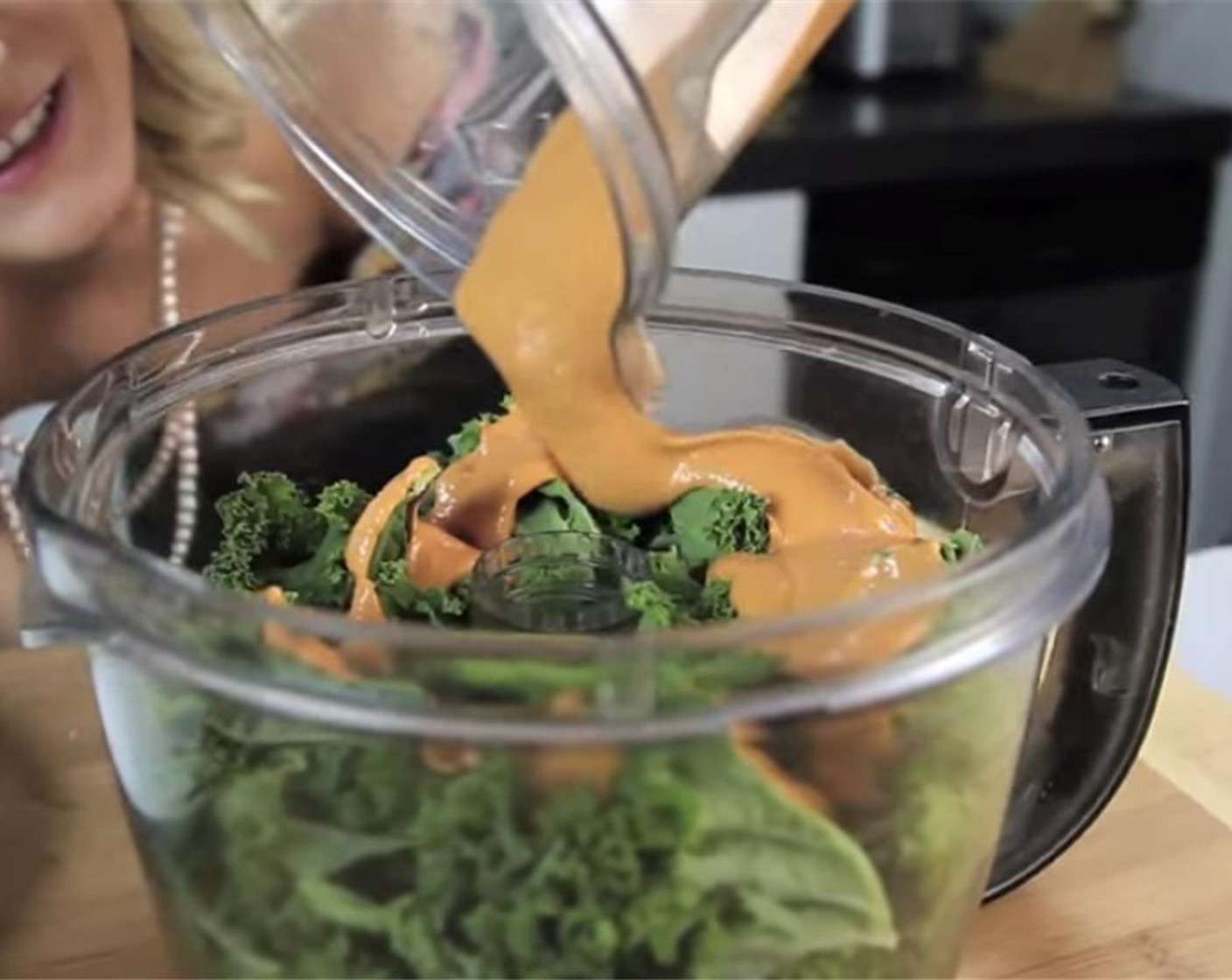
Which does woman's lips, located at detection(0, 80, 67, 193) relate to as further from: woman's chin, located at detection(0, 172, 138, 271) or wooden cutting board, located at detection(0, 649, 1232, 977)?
wooden cutting board, located at detection(0, 649, 1232, 977)

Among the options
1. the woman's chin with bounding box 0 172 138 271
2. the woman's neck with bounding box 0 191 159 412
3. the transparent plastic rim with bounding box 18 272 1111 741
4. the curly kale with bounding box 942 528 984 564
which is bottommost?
the woman's neck with bounding box 0 191 159 412

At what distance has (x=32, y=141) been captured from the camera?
86 cm

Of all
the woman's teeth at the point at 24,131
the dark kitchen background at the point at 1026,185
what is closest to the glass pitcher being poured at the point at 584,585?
the woman's teeth at the point at 24,131

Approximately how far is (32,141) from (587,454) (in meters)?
0.42

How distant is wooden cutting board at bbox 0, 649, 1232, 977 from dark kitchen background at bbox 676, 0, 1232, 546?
77 cm

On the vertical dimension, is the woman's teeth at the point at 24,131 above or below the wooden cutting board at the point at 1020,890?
above

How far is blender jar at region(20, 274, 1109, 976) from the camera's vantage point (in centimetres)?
41

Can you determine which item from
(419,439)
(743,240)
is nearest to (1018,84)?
(743,240)

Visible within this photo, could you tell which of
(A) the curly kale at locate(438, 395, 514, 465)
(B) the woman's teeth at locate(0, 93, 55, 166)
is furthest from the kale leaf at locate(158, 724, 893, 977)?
(B) the woman's teeth at locate(0, 93, 55, 166)

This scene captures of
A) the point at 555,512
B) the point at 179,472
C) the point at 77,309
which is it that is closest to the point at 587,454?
the point at 555,512

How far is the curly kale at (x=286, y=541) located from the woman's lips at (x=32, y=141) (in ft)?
1.04

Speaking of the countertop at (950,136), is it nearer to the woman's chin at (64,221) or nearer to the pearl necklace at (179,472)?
the woman's chin at (64,221)

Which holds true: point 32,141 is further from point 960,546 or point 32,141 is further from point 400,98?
point 960,546

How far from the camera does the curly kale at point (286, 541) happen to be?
0.58m
